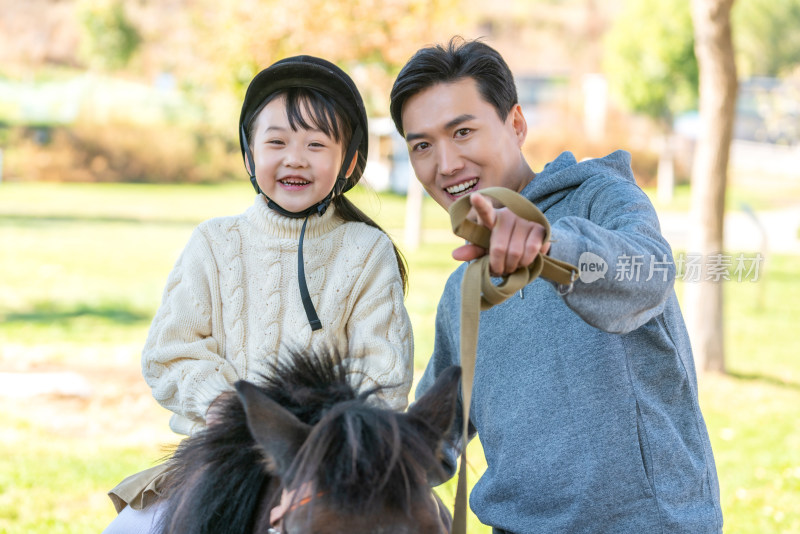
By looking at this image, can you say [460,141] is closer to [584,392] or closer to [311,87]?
[311,87]

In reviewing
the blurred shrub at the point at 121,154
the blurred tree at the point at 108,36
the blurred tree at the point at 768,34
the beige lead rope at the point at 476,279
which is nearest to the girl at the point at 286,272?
the beige lead rope at the point at 476,279

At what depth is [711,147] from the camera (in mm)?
7664

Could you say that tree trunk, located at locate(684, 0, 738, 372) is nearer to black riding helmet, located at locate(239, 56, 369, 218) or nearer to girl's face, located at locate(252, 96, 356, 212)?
black riding helmet, located at locate(239, 56, 369, 218)

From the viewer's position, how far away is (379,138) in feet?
110

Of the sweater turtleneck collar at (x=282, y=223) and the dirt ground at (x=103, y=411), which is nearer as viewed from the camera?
the sweater turtleneck collar at (x=282, y=223)

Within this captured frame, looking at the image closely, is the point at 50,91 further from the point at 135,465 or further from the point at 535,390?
the point at 535,390

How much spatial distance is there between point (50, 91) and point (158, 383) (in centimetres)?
3690

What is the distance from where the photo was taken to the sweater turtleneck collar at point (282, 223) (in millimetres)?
2607

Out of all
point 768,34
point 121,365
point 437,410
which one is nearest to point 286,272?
point 437,410

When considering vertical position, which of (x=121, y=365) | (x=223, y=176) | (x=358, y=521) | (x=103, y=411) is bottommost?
(x=103, y=411)

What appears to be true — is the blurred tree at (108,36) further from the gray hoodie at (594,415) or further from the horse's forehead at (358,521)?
the horse's forehead at (358,521)

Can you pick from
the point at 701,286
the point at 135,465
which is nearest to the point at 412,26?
the point at 701,286

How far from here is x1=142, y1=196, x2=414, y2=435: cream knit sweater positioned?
7.84 ft

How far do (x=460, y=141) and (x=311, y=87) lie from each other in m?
0.52
